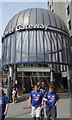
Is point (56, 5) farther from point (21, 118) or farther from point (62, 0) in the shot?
point (21, 118)

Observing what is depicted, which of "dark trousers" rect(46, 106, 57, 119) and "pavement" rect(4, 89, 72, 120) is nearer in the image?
"dark trousers" rect(46, 106, 57, 119)

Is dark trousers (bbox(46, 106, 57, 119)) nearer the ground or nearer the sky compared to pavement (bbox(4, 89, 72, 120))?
nearer the sky

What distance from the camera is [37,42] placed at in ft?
83.4

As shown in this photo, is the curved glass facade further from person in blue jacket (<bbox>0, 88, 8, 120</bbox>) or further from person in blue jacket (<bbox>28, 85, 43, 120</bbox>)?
person in blue jacket (<bbox>0, 88, 8, 120</bbox>)

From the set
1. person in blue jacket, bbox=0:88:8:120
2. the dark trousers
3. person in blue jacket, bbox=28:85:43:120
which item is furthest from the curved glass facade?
person in blue jacket, bbox=0:88:8:120

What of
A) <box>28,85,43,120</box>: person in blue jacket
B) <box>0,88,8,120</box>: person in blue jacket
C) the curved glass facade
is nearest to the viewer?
<box>0,88,8,120</box>: person in blue jacket

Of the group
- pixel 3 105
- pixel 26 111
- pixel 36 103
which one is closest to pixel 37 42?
pixel 26 111

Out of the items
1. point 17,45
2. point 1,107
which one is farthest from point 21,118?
point 17,45

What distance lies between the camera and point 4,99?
761cm

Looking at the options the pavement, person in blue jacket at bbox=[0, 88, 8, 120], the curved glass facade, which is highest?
the curved glass facade

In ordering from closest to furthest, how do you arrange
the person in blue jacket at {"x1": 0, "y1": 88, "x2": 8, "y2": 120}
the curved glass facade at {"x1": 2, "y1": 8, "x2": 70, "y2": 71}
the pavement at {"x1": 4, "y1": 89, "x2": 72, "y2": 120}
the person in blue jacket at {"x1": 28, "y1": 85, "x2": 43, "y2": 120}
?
the person in blue jacket at {"x1": 0, "y1": 88, "x2": 8, "y2": 120} < the person in blue jacket at {"x1": 28, "y1": 85, "x2": 43, "y2": 120} < the pavement at {"x1": 4, "y1": 89, "x2": 72, "y2": 120} < the curved glass facade at {"x1": 2, "y1": 8, "x2": 70, "y2": 71}

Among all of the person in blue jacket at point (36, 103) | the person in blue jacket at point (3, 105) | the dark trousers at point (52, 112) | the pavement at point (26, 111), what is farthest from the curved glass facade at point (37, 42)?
the person in blue jacket at point (3, 105)

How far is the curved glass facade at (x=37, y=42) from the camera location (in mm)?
24641

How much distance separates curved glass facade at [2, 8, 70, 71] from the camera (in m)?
24.6
